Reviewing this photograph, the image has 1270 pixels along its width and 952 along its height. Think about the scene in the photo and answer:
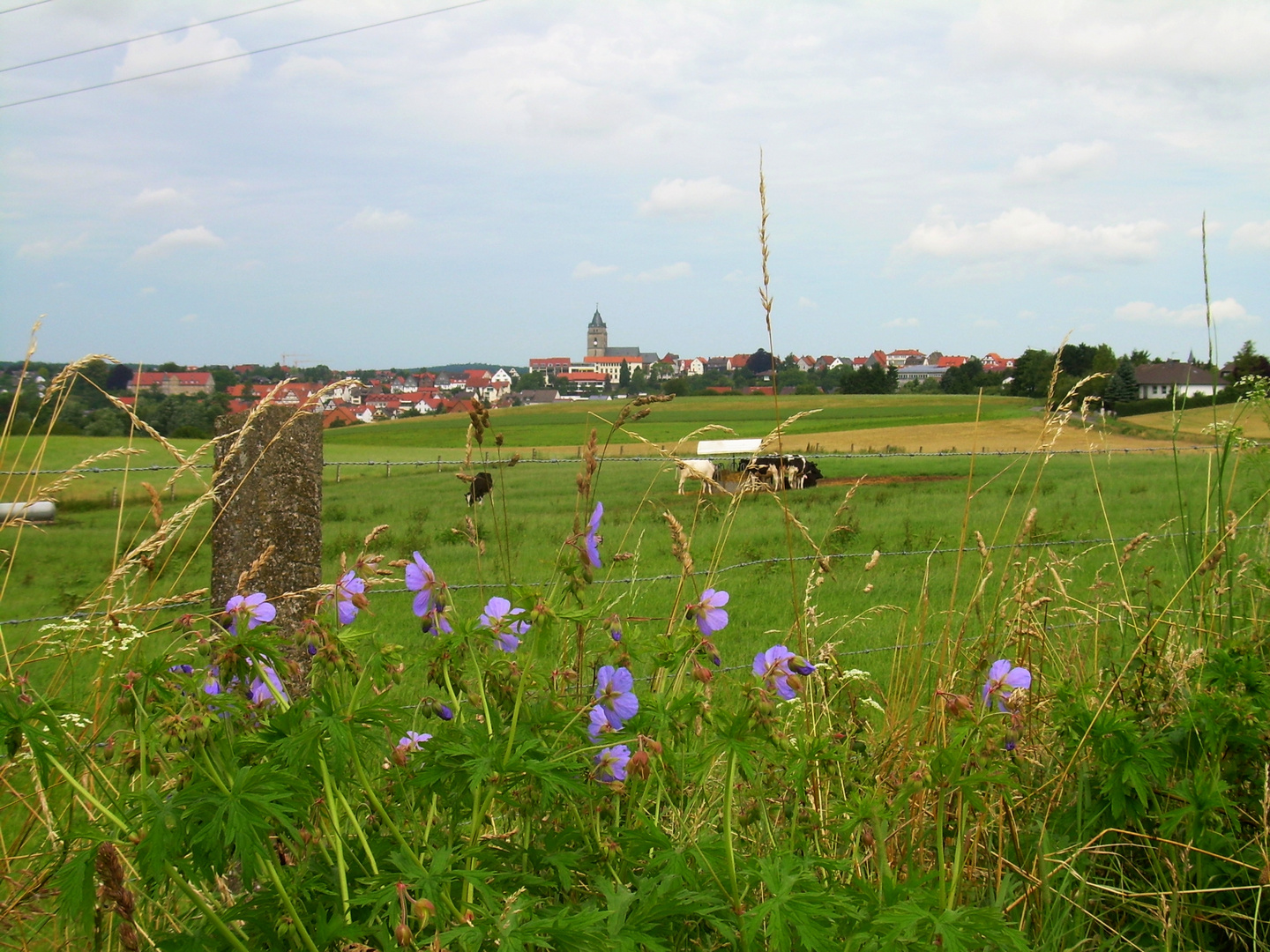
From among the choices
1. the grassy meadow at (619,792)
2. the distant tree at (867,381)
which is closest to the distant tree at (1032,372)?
the distant tree at (867,381)

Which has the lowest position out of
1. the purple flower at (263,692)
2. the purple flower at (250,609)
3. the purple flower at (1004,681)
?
the purple flower at (1004,681)

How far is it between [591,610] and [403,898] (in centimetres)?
50

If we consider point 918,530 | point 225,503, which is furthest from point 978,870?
point 918,530

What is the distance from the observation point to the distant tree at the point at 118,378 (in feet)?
11.2

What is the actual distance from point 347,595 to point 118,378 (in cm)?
246

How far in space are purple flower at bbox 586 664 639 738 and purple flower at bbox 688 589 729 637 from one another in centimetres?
17

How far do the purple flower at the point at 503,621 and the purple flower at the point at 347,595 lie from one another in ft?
0.70

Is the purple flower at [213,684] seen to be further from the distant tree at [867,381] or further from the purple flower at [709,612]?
the distant tree at [867,381]

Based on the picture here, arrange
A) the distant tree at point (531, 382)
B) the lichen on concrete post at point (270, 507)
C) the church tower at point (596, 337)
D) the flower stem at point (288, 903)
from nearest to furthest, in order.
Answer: the flower stem at point (288, 903), the lichen on concrete post at point (270, 507), the distant tree at point (531, 382), the church tower at point (596, 337)

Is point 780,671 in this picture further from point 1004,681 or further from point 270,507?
point 270,507

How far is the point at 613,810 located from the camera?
5.66 feet

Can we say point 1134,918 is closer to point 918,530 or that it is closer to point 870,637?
point 870,637

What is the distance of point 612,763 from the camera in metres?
1.60

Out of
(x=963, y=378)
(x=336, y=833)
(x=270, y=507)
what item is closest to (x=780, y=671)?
(x=336, y=833)
